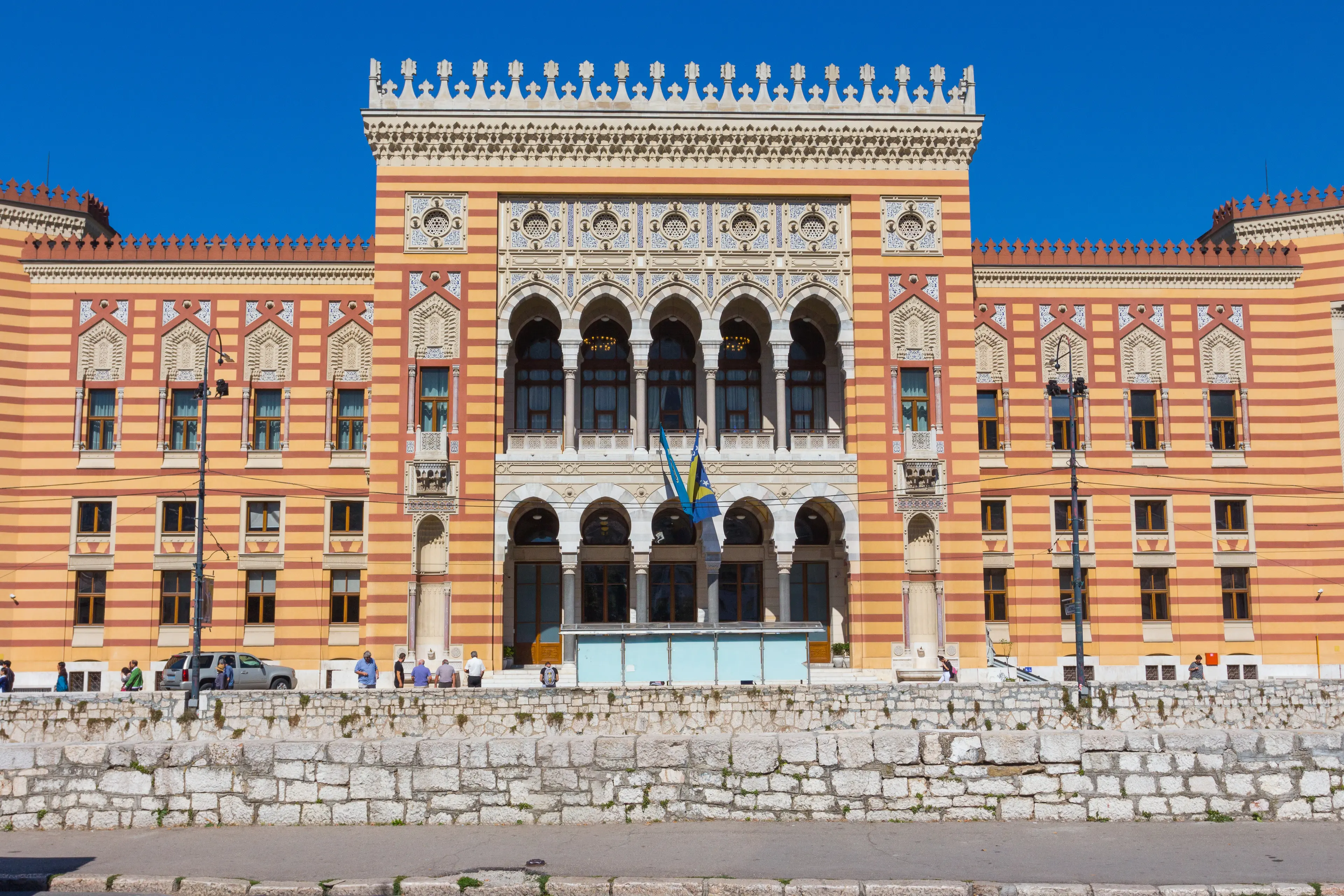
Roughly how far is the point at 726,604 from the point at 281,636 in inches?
545

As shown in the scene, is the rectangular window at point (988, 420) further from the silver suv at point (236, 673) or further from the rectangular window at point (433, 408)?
the silver suv at point (236, 673)

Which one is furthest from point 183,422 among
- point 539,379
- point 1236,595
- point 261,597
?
point 1236,595

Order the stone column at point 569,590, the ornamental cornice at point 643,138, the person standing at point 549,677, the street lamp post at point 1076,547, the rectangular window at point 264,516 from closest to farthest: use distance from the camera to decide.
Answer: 1. the street lamp post at point 1076,547
2. the person standing at point 549,677
3. the stone column at point 569,590
4. the ornamental cornice at point 643,138
5. the rectangular window at point 264,516

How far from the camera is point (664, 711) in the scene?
23500 mm

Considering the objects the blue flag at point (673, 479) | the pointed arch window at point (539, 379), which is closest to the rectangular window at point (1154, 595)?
the blue flag at point (673, 479)

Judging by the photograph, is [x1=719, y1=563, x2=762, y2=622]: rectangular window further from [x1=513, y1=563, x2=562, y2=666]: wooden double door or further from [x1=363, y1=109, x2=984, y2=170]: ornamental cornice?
Answer: [x1=363, y1=109, x2=984, y2=170]: ornamental cornice

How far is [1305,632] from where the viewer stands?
35.5 metres

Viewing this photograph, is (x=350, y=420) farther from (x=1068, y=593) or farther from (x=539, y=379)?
(x=1068, y=593)

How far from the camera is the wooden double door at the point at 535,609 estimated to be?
35.4 meters

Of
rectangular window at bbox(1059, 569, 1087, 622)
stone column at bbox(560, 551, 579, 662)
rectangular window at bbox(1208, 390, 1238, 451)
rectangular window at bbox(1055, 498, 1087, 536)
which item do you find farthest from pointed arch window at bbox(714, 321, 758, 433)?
rectangular window at bbox(1208, 390, 1238, 451)

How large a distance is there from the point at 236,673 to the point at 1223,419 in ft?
104

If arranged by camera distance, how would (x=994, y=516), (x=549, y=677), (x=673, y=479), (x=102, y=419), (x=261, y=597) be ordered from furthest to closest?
(x=994, y=516)
(x=102, y=419)
(x=261, y=597)
(x=673, y=479)
(x=549, y=677)

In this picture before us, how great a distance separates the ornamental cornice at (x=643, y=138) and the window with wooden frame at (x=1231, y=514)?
14.2 metres

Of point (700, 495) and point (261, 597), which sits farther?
point (261, 597)
